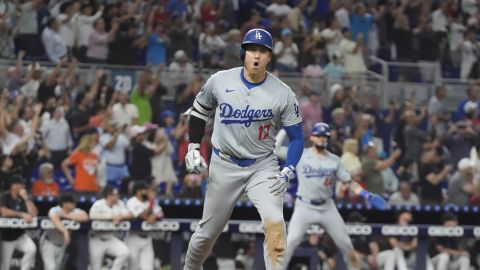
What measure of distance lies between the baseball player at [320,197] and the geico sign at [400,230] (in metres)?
0.51

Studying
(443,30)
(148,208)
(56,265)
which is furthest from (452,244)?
(443,30)

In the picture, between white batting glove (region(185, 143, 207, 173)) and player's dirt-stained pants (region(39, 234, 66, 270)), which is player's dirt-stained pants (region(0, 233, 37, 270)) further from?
white batting glove (region(185, 143, 207, 173))

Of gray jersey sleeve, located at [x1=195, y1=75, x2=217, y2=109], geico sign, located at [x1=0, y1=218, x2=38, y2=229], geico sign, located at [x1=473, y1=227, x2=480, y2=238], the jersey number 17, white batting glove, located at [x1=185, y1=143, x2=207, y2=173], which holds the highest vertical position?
gray jersey sleeve, located at [x1=195, y1=75, x2=217, y2=109]

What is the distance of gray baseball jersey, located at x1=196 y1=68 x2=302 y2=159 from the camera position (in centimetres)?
955

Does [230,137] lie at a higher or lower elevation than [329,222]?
higher

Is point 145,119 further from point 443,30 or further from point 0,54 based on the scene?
point 443,30

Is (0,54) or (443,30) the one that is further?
(443,30)

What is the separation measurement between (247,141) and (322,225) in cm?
414

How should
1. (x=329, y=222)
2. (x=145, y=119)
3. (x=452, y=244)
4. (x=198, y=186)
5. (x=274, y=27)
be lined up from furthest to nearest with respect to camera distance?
(x=274, y=27) → (x=145, y=119) → (x=198, y=186) → (x=452, y=244) → (x=329, y=222)

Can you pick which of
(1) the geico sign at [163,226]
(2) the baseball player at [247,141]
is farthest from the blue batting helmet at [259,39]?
(1) the geico sign at [163,226]

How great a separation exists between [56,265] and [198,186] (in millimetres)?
3007

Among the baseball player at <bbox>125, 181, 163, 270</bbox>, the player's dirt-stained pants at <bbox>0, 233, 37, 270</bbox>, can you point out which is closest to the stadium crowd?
the player's dirt-stained pants at <bbox>0, 233, 37, 270</bbox>

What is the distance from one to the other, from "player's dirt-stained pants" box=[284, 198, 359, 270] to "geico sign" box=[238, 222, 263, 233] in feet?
1.07

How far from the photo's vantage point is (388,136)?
62.8 ft
